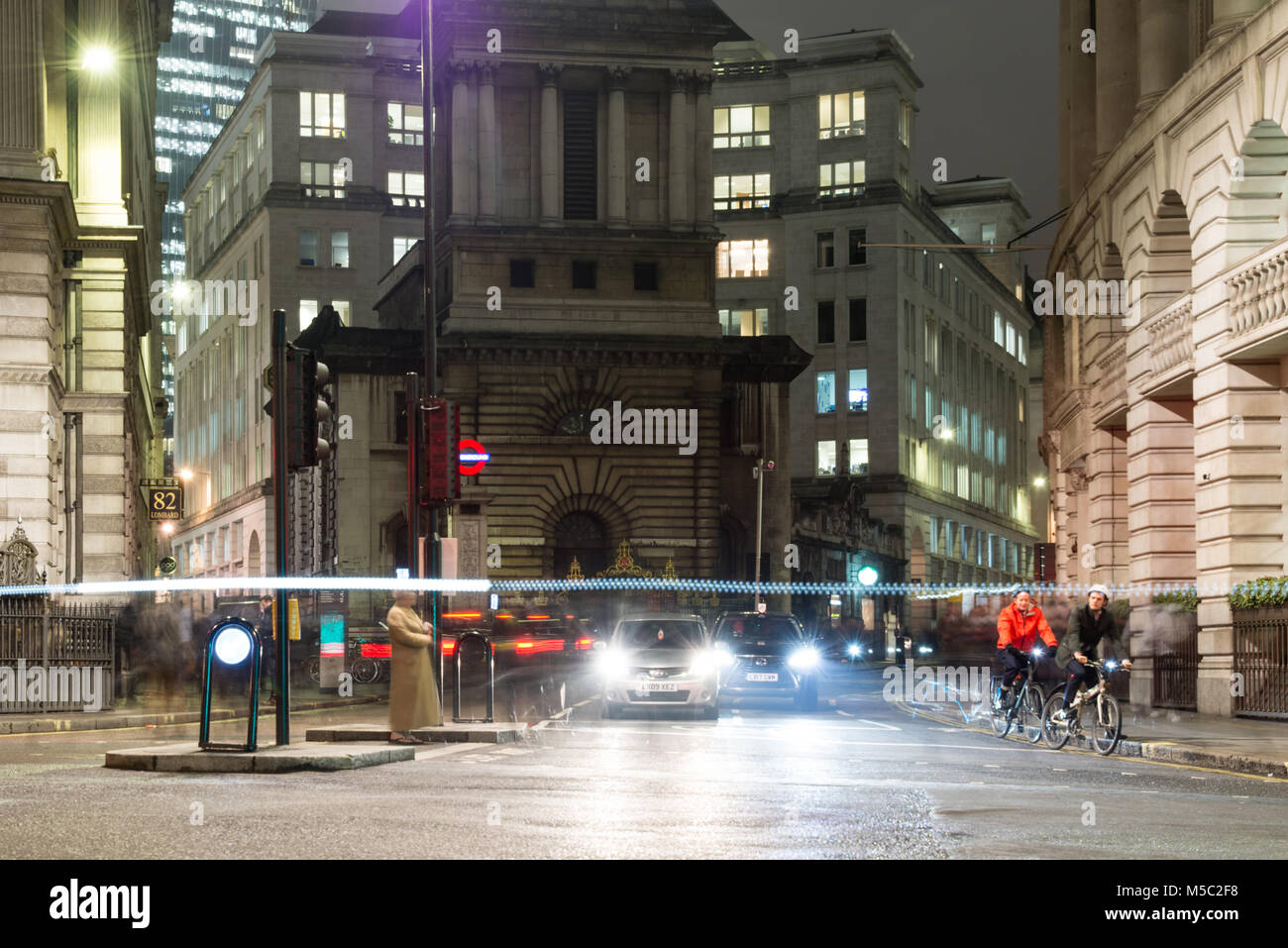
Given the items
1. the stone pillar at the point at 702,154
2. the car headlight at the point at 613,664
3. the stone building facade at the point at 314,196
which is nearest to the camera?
the car headlight at the point at 613,664

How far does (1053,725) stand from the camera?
21.7 m

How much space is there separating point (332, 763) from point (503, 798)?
3.07m

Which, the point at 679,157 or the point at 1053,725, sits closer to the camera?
the point at 1053,725

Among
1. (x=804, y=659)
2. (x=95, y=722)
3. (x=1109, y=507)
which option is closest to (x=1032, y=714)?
(x=804, y=659)

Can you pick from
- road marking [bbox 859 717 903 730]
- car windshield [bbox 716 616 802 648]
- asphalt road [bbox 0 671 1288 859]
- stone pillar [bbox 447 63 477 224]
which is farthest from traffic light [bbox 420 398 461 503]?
stone pillar [bbox 447 63 477 224]

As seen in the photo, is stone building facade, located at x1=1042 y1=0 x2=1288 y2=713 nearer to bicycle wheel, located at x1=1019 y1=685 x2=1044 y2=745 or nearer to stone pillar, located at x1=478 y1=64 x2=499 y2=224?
bicycle wheel, located at x1=1019 y1=685 x2=1044 y2=745

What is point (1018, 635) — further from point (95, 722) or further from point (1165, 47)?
point (1165, 47)

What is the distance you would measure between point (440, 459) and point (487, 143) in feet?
182

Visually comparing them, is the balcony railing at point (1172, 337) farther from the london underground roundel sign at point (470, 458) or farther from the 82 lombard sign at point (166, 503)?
the 82 lombard sign at point (166, 503)

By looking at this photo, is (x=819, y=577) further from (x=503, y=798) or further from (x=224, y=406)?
(x=503, y=798)

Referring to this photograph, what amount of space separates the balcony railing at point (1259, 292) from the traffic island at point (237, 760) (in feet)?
51.5

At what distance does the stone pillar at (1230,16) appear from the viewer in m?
28.3

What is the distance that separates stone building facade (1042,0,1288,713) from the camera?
27422mm

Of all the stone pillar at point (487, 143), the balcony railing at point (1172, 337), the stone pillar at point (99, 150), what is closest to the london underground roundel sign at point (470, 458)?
the balcony railing at point (1172, 337)
